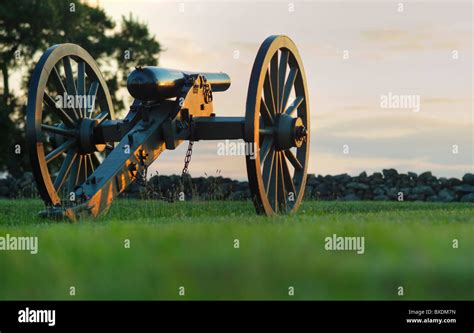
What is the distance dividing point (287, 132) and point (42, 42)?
550 inches

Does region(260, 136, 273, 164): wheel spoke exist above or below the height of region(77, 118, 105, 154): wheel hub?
below

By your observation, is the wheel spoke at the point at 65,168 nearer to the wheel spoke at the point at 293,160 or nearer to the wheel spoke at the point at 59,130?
the wheel spoke at the point at 59,130

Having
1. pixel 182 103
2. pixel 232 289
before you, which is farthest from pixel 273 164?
pixel 232 289

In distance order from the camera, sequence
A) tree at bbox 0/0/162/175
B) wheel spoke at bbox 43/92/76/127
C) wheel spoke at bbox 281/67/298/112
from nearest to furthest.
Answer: wheel spoke at bbox 43/92/76/127 < wheel spoke at bbox 281/67/298/112 < tree at bbox 0/0/162/175

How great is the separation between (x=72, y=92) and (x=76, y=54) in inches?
20.8

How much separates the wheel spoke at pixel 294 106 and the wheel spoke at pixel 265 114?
756 millimetres

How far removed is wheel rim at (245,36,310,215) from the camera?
9.20 meters

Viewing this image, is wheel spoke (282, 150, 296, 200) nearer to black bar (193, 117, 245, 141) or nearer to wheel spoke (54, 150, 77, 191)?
black bar (193, 117, 245, 141)

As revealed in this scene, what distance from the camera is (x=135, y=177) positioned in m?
9.67

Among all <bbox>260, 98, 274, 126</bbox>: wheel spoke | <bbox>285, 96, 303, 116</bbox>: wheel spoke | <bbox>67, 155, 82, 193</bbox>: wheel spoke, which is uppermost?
<bbox>285, 96, 303, 116</bbox>: wheel spoke

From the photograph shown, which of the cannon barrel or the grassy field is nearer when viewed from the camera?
the grassy field

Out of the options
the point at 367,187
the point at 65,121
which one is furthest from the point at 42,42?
the point at 65,121

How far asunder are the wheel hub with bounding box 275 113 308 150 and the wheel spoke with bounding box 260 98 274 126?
160 millimetres
